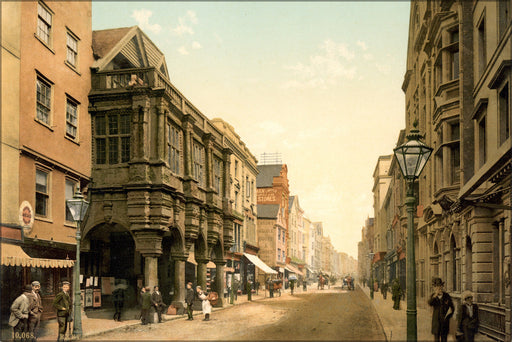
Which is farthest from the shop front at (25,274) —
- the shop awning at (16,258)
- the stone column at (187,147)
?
the stone column at (187,147)

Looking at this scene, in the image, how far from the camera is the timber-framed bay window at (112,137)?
2544 centimetres

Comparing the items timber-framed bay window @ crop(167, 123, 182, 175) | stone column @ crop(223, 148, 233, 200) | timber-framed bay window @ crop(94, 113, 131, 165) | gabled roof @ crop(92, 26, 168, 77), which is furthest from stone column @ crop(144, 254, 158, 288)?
stone column @ crop(223, 148, 233, 200)

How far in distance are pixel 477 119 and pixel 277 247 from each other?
4957cm

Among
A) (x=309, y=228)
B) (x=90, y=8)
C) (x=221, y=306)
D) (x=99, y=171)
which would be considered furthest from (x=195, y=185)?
(x=309, y=228)

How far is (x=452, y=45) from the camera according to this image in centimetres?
2580

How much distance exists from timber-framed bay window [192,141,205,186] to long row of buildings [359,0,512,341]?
1257cm

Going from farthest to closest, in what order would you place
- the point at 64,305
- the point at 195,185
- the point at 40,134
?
the point at 195,185, the point at 40,134, the point at 64,305

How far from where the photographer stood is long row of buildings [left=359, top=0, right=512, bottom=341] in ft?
53.9

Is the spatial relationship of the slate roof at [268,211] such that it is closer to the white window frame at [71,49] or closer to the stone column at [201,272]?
the stone column at [201,272]

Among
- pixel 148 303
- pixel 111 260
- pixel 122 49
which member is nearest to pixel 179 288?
pixel 111 260

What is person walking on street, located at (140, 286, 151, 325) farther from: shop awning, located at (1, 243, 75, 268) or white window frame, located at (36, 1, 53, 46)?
white window frame, located at (36, 1, 53, 46)

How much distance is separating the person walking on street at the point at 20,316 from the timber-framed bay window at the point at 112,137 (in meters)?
11.5

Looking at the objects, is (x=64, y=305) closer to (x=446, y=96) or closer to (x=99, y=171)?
(x=99, y=171)

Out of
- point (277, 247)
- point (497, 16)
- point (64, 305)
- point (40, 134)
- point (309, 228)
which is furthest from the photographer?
point (309, 228)
